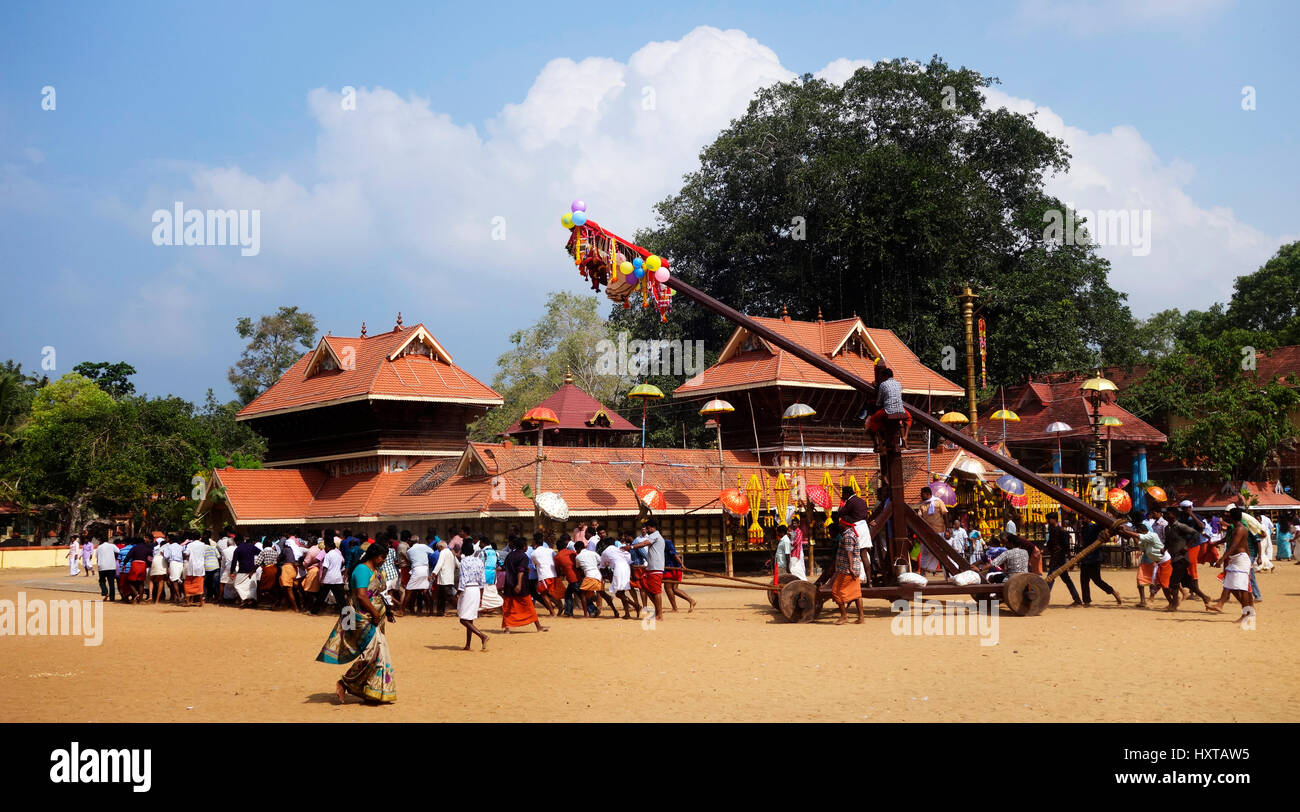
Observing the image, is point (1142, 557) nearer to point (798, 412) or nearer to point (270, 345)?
point (798, 412)

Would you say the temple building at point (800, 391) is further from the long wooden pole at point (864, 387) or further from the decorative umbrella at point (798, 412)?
the long wooden pole at point (864, 387)

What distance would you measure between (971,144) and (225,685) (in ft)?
147

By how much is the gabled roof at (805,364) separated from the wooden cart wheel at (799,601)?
14842 mm

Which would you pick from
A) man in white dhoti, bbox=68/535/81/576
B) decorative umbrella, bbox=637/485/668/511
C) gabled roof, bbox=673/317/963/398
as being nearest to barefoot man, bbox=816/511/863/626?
decorative umbrella, bbox=637/485/668/511

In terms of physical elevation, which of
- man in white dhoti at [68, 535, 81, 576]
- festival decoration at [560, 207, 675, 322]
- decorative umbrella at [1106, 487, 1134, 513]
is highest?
festival decoration at [560, 207, 675, 322]

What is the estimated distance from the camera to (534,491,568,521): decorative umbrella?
71.0 feet

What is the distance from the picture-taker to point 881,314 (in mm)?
45938

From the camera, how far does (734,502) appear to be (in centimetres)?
2478

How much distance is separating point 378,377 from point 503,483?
7.10m

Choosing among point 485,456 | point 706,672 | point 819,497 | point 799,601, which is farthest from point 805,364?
point 706,672

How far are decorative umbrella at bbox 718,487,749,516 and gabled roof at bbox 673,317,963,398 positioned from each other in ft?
21.9

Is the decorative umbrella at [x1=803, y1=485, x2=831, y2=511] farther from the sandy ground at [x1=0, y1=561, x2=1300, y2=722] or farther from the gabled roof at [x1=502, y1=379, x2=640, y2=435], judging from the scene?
the gabled roof at [x1=502, y1=379, x2=640, y2=435]

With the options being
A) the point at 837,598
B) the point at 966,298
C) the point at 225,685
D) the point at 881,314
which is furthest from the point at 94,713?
the point at 881,314
